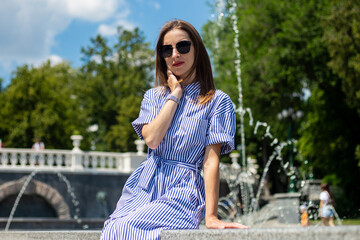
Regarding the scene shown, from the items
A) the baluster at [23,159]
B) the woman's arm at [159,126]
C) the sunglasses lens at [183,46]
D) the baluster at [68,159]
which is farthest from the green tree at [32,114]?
the woman's arm at [159,126]

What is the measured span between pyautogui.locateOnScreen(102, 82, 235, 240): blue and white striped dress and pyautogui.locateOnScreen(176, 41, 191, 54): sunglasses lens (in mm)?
185

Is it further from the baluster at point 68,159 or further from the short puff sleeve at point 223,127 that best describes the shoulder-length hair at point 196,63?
the baluster at point 68,159

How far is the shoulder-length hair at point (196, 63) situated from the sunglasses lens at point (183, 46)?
52 millimetres

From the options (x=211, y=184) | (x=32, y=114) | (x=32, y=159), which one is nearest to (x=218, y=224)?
(x=211, y=184)

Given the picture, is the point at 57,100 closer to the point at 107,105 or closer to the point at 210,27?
the point at 107,105

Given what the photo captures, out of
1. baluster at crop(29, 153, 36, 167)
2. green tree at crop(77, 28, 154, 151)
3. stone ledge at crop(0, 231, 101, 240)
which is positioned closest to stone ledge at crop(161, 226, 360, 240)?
stone ledge at crop(0, 231, 101, 240)

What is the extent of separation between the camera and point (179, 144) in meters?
2.48

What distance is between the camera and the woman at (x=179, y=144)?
2250mm

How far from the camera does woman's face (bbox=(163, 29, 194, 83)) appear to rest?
2.70 metres

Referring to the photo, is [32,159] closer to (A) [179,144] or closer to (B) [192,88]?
(B) [192,88]

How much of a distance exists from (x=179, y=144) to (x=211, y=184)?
25 centimetres

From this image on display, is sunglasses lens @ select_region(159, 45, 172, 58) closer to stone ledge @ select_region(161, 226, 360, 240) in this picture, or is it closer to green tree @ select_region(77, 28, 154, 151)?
stone ledge @ select_region(161, 226, 360, 240)

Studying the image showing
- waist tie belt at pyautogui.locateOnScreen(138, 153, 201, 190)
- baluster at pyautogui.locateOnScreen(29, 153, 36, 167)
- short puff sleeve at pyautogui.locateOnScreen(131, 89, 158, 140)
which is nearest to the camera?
waist tie belt at pyautogui.locateOnScreen(138, 153, 201, 190)

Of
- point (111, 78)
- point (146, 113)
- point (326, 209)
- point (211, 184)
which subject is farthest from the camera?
point (111, 78)
